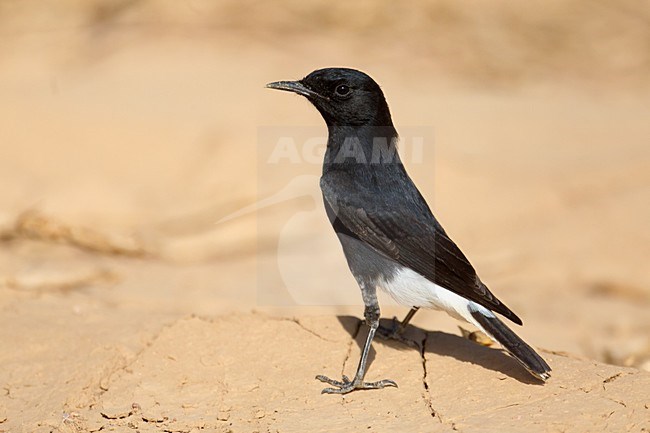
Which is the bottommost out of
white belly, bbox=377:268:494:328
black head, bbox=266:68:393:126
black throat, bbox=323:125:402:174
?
white belly, bbox=377:268:494:328

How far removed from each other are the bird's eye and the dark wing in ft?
1.88

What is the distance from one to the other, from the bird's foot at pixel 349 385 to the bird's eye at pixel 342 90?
64.7 inches

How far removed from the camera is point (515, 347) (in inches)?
172

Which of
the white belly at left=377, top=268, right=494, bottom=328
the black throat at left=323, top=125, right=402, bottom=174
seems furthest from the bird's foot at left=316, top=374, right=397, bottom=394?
the black throat at left=323, top=125, right=402, bottom=174

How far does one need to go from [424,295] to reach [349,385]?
0.66m

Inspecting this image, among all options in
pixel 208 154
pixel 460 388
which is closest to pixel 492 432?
pixel 460 388

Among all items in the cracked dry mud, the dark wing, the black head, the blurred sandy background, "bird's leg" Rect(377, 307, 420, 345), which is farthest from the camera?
the blurred sandy background

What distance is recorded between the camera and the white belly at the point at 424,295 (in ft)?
15.1

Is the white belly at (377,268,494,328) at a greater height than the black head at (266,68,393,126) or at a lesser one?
lesser

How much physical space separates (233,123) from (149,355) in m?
5.28

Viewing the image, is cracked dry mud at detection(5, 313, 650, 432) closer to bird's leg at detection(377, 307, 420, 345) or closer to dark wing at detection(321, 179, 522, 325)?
bird's leg at detection(377, 307, 420, 345)

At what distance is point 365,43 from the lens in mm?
11109

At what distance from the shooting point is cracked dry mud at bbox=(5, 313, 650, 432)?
4.12 metres

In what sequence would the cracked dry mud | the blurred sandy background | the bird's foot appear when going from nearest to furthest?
1. the cracked dry mud
2. the bird's foot
3. the blurred sandy background
